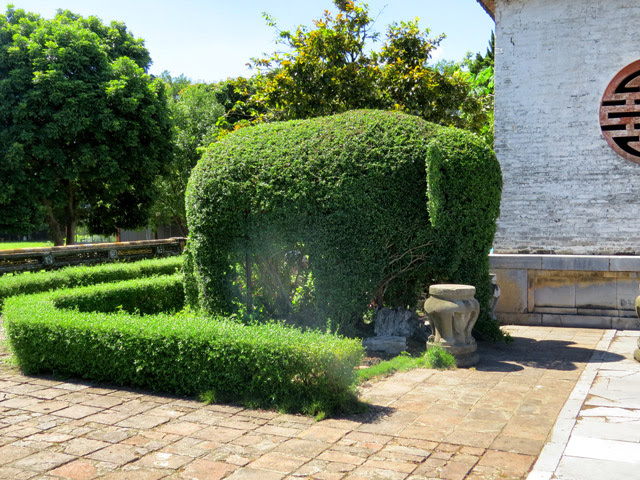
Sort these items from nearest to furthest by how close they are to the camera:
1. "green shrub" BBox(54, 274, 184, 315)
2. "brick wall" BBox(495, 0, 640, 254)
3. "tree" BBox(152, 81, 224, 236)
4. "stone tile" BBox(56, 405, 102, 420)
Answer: "stone tile" BBox(56, 405, 102, 420), "green shrub" BBox(54, 274, 184, 315), "brick wall" BBox(495, 0, 640, 254), "tree" BBox(152, 81, 224, 236)

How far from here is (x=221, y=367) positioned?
21.9 ft

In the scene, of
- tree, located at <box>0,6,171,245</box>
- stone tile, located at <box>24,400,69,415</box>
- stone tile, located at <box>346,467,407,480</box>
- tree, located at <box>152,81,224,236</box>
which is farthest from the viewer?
tree, located at <box>152,81,224,236</box>

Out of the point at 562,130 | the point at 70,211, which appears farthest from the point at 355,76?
the point at 70,211

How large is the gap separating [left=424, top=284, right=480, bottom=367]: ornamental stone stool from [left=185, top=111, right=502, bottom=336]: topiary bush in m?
0.75

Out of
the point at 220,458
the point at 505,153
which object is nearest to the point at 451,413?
the point at 220,458

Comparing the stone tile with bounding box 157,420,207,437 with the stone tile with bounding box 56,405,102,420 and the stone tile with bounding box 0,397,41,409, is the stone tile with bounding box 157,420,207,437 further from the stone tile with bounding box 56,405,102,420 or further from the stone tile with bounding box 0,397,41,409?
the stone tile with bounding box 0,397,41,409

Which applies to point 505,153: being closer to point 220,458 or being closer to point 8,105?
point 220,458

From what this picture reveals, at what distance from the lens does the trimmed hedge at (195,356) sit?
6.28 meters

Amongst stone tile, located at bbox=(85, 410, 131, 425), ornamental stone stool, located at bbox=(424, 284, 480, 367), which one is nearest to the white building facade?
ornamental stone stool, located at bbox=(424, 284, 480, 367)

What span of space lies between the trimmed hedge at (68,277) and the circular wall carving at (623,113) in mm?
10457

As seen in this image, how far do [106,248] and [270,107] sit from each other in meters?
6.14

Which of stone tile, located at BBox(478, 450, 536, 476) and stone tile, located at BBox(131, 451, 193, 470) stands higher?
stone tile, located at BBox(131, 451, 193, 470)

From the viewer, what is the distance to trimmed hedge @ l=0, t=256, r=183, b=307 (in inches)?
509

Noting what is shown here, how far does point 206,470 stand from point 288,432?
104cm
